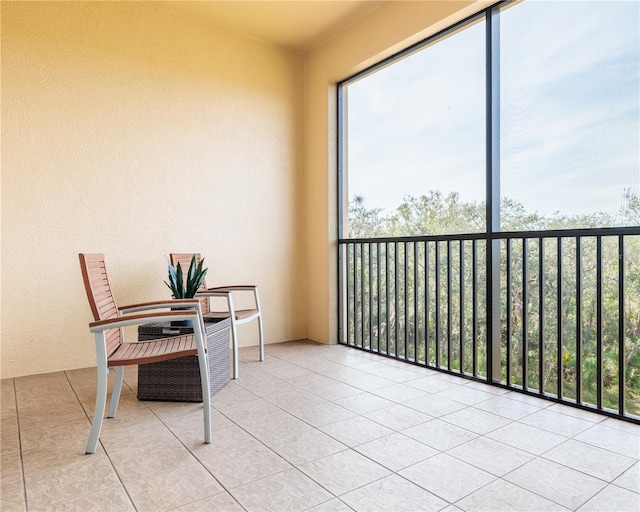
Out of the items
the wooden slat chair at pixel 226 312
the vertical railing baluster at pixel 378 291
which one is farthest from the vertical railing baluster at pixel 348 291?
the wooden slat chair at pixel 226 312

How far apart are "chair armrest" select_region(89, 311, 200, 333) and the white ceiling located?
104 inches

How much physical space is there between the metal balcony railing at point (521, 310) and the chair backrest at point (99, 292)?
2.06m

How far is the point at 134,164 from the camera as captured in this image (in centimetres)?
340

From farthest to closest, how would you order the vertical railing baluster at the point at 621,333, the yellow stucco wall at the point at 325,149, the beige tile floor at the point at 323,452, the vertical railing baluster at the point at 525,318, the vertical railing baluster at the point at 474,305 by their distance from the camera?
the yellow stucco wall at the point at 325,149 → the vertical railing baluster at the point at 474,305 → the vertical railing baluster at the point at 525,318 → the vertical railing baluster at the point at 621,333 → the beige tile floor at the point at 323,452

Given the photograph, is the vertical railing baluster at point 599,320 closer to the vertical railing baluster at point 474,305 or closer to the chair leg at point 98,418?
the vertical railing baluster at point 474,305

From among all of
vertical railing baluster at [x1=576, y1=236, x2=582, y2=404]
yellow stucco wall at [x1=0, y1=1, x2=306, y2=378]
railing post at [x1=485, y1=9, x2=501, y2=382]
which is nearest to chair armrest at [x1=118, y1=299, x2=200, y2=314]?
yellow stucco wall at [x1=0, y1=1, x2=306, y2=378]

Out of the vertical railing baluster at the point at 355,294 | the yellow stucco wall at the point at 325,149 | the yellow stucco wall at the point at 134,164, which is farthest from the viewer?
the vertical railing baluster at the point at 355,294

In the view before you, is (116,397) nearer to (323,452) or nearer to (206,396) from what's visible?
(206,396)

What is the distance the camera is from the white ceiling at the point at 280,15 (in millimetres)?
3381

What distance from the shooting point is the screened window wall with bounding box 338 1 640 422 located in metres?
2.25

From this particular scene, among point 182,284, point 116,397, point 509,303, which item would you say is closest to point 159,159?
point 182,284

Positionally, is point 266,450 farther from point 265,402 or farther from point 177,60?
point 177,60

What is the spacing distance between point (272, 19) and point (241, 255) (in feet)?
6.58

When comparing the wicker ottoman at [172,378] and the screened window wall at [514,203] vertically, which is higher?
the screened window wall at [514,203]
